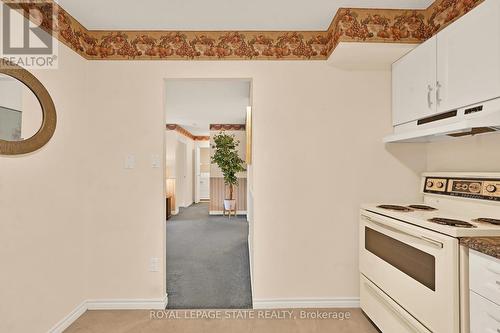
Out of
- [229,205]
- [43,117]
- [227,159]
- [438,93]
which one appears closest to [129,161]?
[43,117]

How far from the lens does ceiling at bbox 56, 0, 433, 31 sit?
199 cm

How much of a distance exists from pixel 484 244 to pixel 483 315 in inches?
13.3

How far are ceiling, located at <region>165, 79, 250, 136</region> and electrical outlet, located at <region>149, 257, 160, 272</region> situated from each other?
202 centimetres

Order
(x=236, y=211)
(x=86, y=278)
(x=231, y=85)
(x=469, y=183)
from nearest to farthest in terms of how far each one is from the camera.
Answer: (x=469, y=183) < (x=86, y=278) < (x=231, y=85) < (x=236, y=211)

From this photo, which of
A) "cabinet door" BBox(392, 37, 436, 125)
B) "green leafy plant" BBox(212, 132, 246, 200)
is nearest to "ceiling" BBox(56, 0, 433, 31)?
"cabinet door" BBox(392, 37, 436, 125)

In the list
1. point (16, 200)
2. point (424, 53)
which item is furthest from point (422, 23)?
point (16, 200)

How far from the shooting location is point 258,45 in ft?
7.93

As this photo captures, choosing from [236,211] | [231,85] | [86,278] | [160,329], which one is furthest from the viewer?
[236,211]

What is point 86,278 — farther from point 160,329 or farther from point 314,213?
point 314,213

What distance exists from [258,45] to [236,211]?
5067mm

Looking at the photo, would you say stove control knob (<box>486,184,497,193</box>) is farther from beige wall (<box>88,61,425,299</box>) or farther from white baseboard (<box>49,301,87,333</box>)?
white baseboard (<box>49,301,87,333</box>)

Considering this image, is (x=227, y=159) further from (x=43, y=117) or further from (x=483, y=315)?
(x=483, y=315)

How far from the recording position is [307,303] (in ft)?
7.91

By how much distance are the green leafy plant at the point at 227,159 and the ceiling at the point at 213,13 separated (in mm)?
4059
